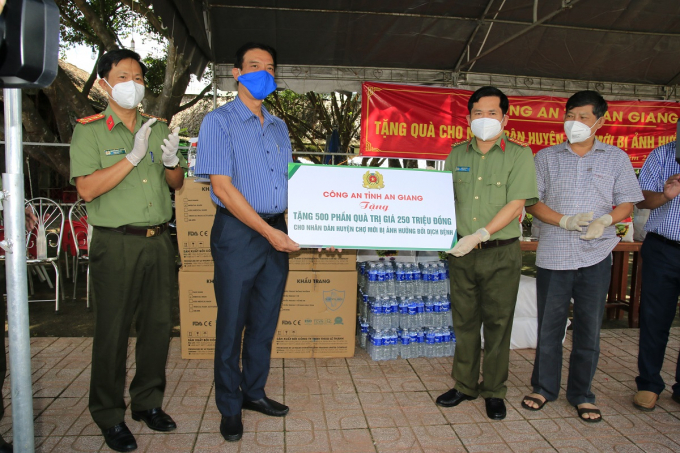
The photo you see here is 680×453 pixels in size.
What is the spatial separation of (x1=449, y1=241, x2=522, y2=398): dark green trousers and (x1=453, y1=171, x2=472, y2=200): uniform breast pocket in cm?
37

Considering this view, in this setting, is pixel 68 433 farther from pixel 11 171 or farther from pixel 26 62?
pixel 26 62

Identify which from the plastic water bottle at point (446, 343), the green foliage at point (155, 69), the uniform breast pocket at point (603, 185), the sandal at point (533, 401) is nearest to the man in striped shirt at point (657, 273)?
the uniform breast pocket at point (603, 185)

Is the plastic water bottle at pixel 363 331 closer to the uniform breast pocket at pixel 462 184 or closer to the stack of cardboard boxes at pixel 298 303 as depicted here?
the stack of cardboard boxes at pixel 298 303

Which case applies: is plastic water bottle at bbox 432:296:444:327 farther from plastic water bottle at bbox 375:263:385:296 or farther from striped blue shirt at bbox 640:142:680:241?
striped blue shirt at bbox 640:142:680:241

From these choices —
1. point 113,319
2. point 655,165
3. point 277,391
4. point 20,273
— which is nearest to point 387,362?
point 277,391

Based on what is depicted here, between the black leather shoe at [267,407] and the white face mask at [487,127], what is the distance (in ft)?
6.79

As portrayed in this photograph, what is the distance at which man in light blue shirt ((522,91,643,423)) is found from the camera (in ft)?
9.41

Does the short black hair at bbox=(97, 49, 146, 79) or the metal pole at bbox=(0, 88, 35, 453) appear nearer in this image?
the metal pole at bbox=(0, 88, 35, 453)

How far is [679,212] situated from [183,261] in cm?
349

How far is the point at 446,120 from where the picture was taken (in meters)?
5.61

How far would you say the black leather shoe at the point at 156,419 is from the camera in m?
2.66

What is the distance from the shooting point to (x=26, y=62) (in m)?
1.21

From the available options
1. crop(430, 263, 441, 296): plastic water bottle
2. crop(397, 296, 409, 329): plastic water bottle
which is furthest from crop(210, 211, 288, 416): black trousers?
crop(430, 263, 441, 296): plastic water bottle

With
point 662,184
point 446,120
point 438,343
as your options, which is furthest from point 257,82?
point 446,120
